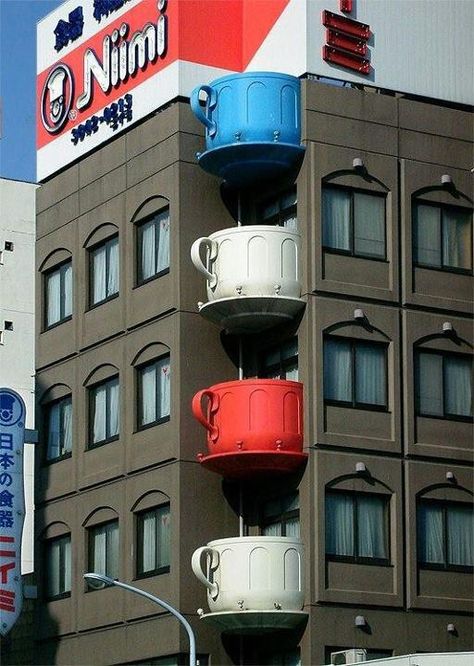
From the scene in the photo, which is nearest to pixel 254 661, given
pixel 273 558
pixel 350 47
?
pixel 273 558

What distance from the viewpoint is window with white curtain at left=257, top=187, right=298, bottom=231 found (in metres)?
48.2

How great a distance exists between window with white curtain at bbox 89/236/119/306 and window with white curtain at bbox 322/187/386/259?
7.44 metres

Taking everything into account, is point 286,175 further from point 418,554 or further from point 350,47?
point 418,554

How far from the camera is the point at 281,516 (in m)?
46.9

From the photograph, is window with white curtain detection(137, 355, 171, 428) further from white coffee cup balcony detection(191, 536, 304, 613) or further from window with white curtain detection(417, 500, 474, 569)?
window with white curtain detection(417, 500, 474, 569)

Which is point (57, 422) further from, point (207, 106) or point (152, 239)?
point (207, 106)

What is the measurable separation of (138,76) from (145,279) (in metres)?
5.99

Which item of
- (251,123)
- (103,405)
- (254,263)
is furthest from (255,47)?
(103,405)

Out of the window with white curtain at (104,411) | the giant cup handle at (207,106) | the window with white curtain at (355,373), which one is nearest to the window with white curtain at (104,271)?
the window with white curtain at (104,411)

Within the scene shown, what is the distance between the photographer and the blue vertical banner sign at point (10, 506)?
51.7 m

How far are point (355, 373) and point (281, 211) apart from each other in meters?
4.96

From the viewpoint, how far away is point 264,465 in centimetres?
4600

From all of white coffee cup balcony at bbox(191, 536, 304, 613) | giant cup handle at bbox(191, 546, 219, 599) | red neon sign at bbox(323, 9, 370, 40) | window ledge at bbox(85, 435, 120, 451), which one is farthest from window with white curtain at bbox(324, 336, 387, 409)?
red neon sign at bbox(323, 9, 370, 40)

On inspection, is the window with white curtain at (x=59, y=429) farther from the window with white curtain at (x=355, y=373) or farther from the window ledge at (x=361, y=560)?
the window ledge at (x=361, y=560)
